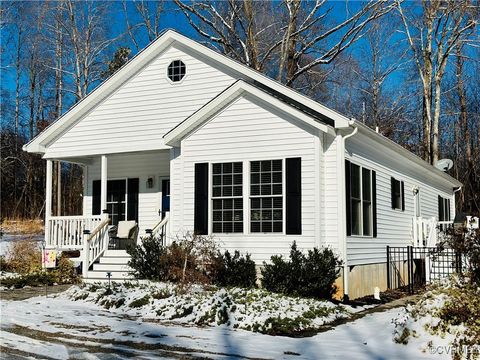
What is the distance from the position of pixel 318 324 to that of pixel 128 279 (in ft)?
17.7

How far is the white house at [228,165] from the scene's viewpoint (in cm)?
1207

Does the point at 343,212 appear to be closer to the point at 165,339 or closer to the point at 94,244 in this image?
the point at 165,339

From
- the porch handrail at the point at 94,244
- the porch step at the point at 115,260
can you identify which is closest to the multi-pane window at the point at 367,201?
the porch step at the point at 115,260

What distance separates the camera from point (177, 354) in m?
6.85

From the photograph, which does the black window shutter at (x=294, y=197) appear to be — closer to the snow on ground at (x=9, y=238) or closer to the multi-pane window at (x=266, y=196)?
the multi-pane window at (x=266, y=196)

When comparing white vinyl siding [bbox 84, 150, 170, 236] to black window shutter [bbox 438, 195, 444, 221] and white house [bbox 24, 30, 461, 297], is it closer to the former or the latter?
white house [bbox 24, 30, 461, 297]

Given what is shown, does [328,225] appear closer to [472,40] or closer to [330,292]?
[330,292]

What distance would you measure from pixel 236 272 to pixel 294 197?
1982mm

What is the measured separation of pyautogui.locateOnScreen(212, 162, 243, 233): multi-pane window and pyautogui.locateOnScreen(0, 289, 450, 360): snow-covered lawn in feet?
10.9

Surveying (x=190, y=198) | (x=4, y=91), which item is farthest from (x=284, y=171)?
(x=4, y=91)

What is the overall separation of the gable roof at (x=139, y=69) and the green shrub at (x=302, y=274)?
2965 millimetres

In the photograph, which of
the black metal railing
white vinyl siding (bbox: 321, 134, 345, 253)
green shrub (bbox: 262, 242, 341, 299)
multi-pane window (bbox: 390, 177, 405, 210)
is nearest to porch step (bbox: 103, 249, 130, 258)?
green shrub (bbox: 262, 242, 341, 299)

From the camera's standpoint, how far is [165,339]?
7773mm

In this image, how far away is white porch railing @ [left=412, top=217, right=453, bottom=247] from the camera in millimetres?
16250
